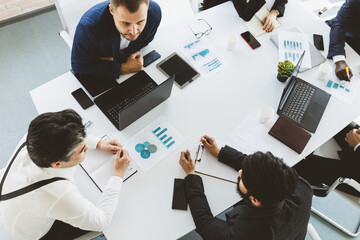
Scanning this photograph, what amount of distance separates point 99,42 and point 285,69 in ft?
3.89

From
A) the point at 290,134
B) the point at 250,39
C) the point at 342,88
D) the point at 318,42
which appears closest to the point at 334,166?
the point at 290,134

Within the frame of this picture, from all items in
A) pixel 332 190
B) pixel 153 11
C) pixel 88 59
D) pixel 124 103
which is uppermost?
pixel 153 11

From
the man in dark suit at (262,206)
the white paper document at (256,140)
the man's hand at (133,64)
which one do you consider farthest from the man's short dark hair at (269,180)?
the man's hand at (133,64)

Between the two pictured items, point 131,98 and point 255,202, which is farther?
point 131,98

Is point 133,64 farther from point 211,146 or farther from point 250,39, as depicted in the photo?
point 250,39

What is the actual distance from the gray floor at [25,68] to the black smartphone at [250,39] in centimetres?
147

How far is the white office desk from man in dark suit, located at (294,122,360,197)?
16cm

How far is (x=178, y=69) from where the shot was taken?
6.32 ft

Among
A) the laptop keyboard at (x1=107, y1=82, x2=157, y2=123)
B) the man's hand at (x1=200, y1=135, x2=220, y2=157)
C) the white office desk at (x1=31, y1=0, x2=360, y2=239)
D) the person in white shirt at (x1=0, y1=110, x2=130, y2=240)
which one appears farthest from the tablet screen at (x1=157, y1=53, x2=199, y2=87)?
the person in white shirt at (x1=0, y1=110, x2=130, y2=240)

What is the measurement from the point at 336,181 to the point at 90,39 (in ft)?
5.65

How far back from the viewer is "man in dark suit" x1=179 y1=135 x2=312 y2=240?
122cm

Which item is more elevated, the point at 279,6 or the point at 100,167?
the point at 279,6

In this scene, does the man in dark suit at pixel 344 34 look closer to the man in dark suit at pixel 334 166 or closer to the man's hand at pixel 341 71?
the man's hand at pixel 341 71

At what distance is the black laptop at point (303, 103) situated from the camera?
185 cm
